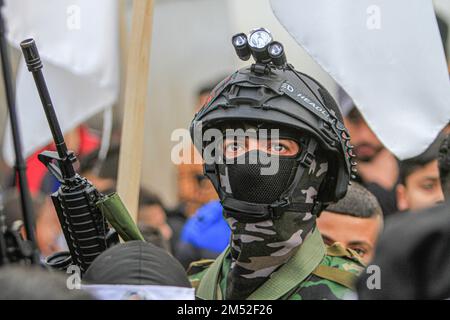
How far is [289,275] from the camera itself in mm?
3803

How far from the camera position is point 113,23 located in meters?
6.29

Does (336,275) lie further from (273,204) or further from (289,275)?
(273,204)

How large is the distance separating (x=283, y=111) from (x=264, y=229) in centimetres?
42

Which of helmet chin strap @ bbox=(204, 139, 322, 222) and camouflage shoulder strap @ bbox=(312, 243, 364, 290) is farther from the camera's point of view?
camouflage shoulder strap @ bbox=(312, 243, 364, 290)

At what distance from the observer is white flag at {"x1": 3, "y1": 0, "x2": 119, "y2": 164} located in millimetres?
Result: 6000

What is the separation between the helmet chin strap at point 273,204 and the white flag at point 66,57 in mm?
2449

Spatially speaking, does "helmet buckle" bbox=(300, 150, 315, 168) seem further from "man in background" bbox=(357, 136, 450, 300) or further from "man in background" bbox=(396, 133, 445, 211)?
"man in background" bbox=(396, 133, 445, 211)

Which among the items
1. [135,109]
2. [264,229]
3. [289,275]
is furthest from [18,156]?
[289,275]

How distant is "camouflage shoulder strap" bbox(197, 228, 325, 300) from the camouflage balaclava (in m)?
0.03

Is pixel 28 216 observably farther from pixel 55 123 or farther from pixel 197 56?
pixel 197 56

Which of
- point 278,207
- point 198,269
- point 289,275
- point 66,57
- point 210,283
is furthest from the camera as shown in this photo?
point 66,57

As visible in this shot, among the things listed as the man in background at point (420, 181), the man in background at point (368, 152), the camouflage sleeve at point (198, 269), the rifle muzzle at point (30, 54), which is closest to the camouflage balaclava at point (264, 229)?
the camouflage sleeve at point (198, 269)

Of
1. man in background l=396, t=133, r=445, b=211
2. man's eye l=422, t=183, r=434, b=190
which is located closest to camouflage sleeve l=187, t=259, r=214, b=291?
man in background l=396, t=133, r=445, b=211

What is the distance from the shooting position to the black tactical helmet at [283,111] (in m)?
3.69
